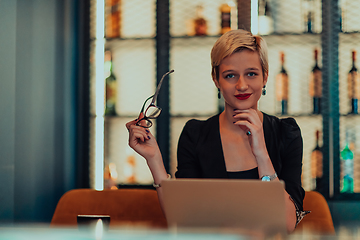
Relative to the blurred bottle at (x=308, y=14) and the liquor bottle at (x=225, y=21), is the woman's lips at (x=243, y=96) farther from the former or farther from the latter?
the blurred bottle at (x=308, y=14)

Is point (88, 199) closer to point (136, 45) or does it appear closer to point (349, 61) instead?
point (136, 45)

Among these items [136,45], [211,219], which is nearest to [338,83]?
[136,45]

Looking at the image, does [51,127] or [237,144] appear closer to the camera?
[237,144]

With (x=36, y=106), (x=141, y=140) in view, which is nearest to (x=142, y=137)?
(x=141, y=140)

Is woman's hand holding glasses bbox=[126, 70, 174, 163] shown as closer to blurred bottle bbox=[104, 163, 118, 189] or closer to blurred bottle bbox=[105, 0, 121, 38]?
blurred bottle bbox=[104, 163, 118, 189]

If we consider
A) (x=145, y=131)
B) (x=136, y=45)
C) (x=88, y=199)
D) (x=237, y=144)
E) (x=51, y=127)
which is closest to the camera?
(x=145, y=131)

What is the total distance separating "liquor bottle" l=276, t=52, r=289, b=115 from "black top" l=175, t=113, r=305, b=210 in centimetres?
81

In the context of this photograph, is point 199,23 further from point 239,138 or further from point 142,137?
point 142,137

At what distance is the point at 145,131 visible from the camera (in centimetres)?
115

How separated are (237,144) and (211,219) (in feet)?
2.13

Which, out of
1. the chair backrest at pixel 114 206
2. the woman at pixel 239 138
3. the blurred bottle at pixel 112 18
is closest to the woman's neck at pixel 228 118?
the woman at pixel 239 138

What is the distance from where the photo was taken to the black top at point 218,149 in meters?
1.23

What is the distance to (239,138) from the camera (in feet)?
4.28

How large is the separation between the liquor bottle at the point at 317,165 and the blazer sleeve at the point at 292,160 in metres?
0.86
